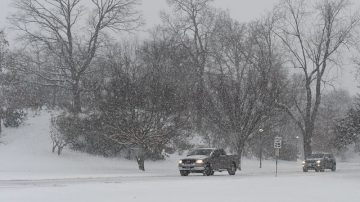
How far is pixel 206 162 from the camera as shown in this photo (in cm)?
3453

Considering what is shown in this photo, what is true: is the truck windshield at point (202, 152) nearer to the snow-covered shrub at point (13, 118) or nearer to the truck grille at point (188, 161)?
the truck grille at point (188, 161)

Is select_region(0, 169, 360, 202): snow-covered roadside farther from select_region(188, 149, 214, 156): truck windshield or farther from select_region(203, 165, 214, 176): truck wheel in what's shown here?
select_region(188, 149, 214, 156): truck windshield

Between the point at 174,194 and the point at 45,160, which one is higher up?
the point at 45,160

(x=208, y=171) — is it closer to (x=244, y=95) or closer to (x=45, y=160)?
(x=45, y=160)

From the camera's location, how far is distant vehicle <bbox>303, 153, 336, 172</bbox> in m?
47.8

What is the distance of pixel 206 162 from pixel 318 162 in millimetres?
16549

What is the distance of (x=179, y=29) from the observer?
6769 cm

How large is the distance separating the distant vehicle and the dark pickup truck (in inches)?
493

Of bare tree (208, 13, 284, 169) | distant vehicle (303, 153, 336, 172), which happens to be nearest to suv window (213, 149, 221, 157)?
bare tree (208, 13, 284, 169)

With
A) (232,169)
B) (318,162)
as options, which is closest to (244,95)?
(318,162)

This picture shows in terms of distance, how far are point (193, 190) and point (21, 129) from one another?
27.5m

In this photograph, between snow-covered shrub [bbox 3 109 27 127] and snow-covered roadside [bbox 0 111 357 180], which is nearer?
snow-covered roadside [bbox 0 111 357 180]

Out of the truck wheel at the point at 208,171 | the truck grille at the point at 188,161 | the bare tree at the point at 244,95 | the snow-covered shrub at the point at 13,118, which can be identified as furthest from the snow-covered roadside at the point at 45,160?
the bare tree at the point at 244,95

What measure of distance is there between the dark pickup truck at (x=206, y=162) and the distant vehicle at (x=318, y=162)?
12516 millimetres
